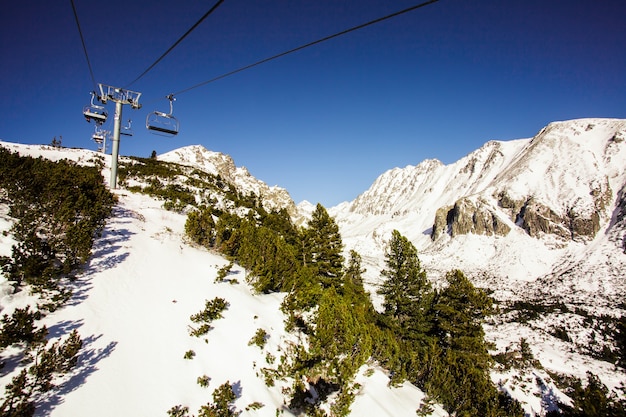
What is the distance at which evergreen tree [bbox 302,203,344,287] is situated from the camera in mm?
27567

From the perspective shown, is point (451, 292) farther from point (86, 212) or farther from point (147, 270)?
point (86, 212)

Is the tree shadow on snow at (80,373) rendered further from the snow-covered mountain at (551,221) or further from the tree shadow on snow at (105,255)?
the snow-covered mountain at (551,221)

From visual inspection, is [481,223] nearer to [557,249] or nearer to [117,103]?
[557,249]

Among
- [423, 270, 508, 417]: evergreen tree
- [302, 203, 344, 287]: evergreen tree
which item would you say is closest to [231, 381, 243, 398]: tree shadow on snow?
[423, 270, 508, 417]: evergreen tree

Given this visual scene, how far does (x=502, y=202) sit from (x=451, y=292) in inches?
8123

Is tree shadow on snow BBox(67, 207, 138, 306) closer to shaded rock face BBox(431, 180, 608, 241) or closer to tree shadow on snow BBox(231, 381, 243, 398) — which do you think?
tree shadow on snow BBox(231, 381, 243, 398)


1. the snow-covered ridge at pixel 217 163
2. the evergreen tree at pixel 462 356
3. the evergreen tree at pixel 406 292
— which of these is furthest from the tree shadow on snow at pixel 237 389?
the snow-covered ridge at pixel 217 163

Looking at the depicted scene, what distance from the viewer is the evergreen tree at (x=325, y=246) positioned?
2757cm

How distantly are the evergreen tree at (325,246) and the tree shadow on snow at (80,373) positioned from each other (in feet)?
59.6

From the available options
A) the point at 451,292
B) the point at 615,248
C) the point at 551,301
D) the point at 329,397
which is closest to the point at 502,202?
the point at 615,248

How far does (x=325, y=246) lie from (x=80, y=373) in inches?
793

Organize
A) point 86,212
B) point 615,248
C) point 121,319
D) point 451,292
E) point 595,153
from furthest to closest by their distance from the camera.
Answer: point 595,153 → point 615,248 → point 451,292 → point 86,212 → point 121,319

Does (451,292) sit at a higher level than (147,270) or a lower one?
lower

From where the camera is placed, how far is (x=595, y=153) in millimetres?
189000
